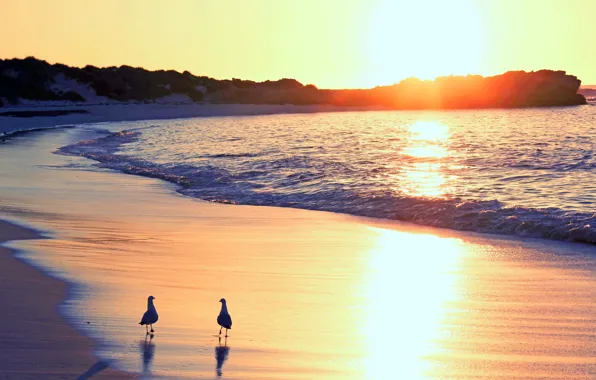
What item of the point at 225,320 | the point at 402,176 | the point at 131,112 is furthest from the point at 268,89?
the point at 225,320

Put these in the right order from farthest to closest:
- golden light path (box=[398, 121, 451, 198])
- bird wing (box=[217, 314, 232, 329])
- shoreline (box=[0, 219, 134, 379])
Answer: golden light path (box=[398, 121, 451, 198]) < bird wing (box=[217, 314, 232, 329]) < shoreline (box=[0, 219, 134, 379])

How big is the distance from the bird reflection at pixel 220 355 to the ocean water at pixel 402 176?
21.7 feet

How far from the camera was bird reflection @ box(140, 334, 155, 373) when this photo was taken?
537cm

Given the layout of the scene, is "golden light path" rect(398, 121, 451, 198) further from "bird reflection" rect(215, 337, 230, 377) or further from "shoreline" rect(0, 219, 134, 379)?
"bird reflection" rect(215, 337, 230, 377)

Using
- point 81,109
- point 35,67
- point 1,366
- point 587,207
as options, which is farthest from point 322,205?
point 35,67

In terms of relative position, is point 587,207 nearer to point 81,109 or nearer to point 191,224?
point 191,224

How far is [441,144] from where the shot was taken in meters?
33.1

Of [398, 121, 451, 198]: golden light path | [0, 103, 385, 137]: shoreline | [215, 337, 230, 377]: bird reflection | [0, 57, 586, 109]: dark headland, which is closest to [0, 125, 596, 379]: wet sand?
[215, 337, 230, 377]: bird reflection

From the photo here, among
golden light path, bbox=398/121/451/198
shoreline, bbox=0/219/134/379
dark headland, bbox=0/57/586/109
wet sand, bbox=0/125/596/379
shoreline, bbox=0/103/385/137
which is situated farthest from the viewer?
dark headland, bbox=0/57/586/109

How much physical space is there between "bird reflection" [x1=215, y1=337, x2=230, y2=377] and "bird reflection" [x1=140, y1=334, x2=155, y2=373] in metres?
0.44

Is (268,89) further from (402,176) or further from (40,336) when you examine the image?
(40,336)

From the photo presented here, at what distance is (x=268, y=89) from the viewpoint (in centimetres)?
10438

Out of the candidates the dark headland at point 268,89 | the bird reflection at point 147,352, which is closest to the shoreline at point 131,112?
the dark headland at point 268,89

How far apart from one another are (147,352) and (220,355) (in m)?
0.50
